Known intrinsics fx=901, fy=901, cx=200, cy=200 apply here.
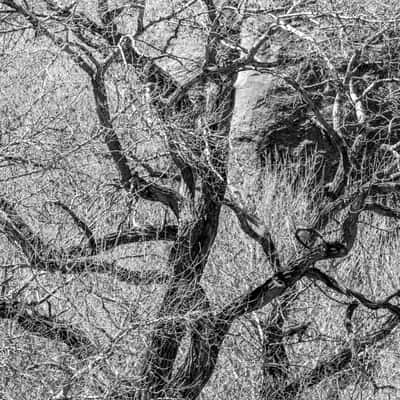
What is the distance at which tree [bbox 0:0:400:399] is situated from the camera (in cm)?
683

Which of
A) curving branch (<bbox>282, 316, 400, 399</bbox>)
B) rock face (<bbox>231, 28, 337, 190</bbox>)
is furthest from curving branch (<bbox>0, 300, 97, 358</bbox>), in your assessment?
rock face (<bbox>231, 28, 337, 190</bbox>)

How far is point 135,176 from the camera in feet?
24.8

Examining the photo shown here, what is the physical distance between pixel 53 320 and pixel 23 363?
2.16ft

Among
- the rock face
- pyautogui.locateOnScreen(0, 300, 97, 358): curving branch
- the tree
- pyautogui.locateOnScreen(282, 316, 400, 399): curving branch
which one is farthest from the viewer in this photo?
the rock face

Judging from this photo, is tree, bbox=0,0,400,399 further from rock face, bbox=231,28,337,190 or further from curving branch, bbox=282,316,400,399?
rock face, bbox=231,28,337,190

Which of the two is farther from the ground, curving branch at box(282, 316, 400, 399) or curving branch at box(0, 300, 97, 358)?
curving branch at box(282, 316, 400, 399)

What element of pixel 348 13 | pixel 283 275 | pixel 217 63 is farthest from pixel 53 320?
pixel 348 13

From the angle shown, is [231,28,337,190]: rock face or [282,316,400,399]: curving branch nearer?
[282,316,400,399]: curving branch

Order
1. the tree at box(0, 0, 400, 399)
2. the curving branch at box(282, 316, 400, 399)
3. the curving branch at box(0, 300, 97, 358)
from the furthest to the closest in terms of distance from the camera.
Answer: the curving branch at box(282, 316, 400, 399), the curving branch at box(0, 300, 97, 358), the tree at box(0, 0, 400, 399)

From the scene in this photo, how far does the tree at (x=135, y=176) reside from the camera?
6832 mm

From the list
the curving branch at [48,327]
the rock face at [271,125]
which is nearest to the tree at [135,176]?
the curving branch at [48,327]

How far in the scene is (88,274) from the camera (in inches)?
297

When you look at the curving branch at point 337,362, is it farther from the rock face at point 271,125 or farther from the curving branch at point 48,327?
the rock face at point 271,125

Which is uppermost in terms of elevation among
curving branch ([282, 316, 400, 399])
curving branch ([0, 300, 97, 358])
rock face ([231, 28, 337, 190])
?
rock face ([231, 28, 337, 190])
